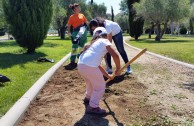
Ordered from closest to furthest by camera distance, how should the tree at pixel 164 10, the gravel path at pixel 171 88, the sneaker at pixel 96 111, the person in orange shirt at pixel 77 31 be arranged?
the sneaker at pixel 96 111, the gravel path at pixel 171 88, the person in orange shirt at pixel 77 31, the tree at pixel 164 10

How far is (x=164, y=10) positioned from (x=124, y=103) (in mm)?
28929

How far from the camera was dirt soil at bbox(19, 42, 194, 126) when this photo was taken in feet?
14.8

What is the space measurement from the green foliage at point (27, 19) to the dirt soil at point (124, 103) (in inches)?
238

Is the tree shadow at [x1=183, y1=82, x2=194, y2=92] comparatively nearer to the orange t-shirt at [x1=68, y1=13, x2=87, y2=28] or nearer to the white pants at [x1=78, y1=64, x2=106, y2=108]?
the white pants at [x1=78, y1=64, x2=106, y2=108]

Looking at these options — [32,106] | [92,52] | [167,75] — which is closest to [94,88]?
[92,52]

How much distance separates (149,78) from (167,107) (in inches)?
108

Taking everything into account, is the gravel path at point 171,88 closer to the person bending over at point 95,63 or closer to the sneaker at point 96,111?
the sneaker at point 96,111

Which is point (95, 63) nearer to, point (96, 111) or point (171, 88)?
point (96, 111)

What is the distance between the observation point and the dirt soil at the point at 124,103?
4496 mm

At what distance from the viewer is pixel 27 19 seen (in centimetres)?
1349

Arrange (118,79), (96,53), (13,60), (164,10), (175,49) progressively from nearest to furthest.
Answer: (96,53), (118,79), (13,60), (175,49), (164,10)

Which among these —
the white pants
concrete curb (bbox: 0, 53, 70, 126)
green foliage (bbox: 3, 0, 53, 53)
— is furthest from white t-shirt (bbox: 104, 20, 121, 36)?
green foliage (bbox: 3, 0, 53, 53)

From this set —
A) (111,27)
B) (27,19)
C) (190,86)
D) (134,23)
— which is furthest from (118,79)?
(134,23)

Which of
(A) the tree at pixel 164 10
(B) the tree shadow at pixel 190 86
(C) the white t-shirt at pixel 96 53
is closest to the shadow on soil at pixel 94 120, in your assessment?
Result: (C) the white t-shirt at pixel 96 53
